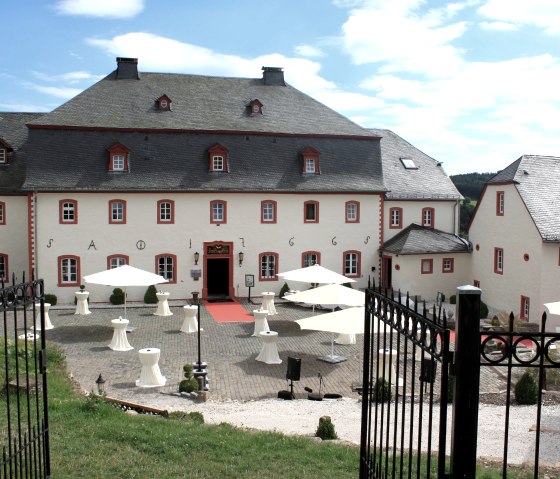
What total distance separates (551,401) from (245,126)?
→ 21355 mm

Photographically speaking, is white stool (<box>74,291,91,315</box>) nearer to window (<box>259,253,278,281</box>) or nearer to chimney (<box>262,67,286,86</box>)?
window (<box>259,253,278,281</box>)

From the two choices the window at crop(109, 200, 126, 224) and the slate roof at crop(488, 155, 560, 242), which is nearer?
the slate roof at crop(488, 155, 560, 242)

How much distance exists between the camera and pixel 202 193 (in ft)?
101

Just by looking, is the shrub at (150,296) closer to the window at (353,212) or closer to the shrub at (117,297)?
the shrub at (117,297)

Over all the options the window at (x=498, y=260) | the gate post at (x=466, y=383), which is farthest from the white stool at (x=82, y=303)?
the gate post at (x=466, y=383)

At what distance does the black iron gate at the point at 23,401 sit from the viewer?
21.9ft

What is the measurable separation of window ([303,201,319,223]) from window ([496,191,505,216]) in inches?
336

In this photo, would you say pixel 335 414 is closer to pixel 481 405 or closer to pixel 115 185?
pixel 481 405

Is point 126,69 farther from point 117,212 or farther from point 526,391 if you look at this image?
point 526,391

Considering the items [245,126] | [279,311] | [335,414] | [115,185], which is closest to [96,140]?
[115,185]

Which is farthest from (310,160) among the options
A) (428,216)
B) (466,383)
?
(466,383)

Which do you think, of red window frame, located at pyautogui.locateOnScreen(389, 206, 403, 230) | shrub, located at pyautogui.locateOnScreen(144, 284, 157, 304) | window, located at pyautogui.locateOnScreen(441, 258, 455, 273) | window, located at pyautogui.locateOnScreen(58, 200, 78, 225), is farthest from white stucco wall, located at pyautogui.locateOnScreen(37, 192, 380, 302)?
window, located at pyautogui.locateOnScreen(441, 258, 455, 273)

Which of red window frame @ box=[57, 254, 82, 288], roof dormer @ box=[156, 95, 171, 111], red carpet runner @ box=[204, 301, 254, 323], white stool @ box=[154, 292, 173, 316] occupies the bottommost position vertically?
red carpet runner @ box=[204, 301, 254, 323]

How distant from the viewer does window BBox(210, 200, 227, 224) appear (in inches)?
1230
